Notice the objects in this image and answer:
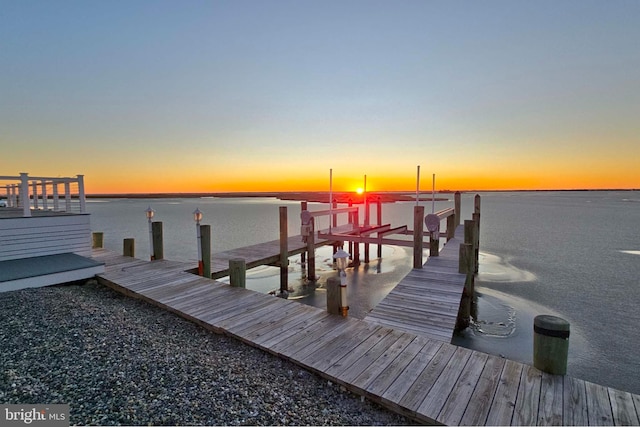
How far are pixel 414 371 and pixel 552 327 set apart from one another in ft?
4.95

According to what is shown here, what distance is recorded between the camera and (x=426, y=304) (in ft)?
18.9

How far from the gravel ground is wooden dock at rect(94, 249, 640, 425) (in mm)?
184

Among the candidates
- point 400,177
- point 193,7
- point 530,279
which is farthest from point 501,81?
A: point 400,177

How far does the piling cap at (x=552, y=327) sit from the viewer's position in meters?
3.01

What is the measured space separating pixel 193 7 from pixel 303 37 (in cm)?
407

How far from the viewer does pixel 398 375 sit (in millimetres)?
3018

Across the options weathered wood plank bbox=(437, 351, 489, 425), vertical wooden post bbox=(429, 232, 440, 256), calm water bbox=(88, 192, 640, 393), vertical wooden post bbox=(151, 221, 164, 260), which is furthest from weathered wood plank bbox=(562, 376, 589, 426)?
vertical wooden post bbox=(151, 221, 164, 260)

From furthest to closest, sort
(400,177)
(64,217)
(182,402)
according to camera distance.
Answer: (400,177) < (64,217) < (182,402)

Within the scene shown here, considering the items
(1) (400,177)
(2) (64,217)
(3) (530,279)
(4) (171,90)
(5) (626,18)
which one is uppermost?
(5) (626,18)

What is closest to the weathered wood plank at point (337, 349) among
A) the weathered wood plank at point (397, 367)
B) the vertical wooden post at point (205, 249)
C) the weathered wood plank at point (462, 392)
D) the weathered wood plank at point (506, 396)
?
the weathered wood plank at point (397, 367)

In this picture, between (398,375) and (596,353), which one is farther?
(596,353)

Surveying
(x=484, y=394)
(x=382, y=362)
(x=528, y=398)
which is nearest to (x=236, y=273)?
(x=382, y=362)

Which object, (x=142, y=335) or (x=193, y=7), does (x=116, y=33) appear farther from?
(x=142, y=335)

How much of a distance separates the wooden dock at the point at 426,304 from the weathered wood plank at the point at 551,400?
4.67ft
